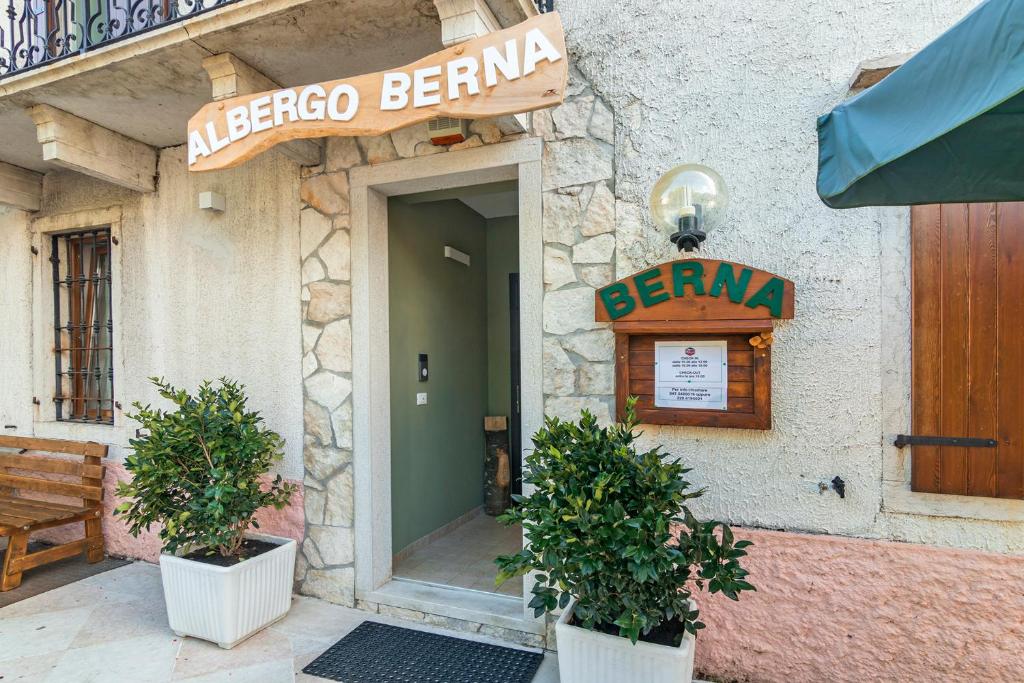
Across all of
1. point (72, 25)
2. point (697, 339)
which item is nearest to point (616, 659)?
point (697, 339)

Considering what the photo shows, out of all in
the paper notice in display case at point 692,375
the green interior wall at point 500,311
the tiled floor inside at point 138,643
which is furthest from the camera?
the green interior wall at point 500,311

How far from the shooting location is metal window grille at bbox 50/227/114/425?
14.6 ft

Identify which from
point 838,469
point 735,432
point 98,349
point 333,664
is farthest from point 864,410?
point 98,349

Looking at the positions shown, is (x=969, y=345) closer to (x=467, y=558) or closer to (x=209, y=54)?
(x=467, y=558)

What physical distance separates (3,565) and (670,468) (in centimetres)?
460

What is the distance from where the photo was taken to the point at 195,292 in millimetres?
3871

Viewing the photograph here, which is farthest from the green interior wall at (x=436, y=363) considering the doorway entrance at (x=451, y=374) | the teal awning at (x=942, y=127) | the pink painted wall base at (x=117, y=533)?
the teal awning at (x=942, y=127)

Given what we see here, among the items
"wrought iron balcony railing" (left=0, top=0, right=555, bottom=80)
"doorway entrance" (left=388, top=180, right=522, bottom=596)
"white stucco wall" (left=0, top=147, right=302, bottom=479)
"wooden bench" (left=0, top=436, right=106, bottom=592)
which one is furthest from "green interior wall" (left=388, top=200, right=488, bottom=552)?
"wooden bench" (left=0, top=436, right=106, bottom=592)

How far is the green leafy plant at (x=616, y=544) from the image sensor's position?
197 centimetres

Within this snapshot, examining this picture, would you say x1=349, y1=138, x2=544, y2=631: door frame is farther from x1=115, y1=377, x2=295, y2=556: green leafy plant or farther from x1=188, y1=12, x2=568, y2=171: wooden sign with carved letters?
x1=188, y1=12, x2=568, y2=171: wooden sign with carved letters

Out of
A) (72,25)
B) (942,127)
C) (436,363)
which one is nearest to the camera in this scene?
(942,127)

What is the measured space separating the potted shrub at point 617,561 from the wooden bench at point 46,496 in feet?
12.4

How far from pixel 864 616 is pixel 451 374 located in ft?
10.5

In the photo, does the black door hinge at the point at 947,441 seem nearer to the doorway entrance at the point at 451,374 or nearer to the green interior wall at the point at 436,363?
the doorway entrance at the point at 451,374
